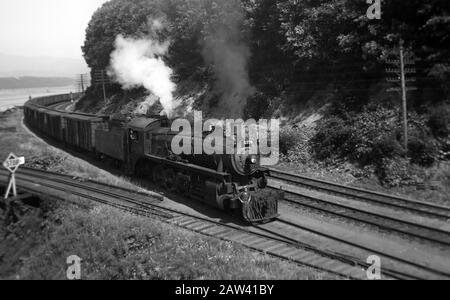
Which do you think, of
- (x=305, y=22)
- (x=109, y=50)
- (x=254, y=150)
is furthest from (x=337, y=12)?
(x=109, y=50)

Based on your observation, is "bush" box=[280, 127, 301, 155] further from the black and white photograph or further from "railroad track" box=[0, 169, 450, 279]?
"railroad track" box=[0, 169, 450, 279]

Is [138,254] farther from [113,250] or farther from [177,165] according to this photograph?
[177,165]

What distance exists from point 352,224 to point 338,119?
8662 millimetres

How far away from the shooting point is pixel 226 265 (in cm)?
1041

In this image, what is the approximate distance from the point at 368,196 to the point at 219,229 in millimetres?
6582

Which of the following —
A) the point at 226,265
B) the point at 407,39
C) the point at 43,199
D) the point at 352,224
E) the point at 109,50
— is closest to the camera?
the point at 226,265

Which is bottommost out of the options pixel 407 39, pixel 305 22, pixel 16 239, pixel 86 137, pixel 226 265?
pixel 16 239

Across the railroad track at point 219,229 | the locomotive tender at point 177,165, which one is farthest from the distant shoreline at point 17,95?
the railroad track at point 219,229

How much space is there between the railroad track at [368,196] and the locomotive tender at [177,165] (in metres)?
3.84

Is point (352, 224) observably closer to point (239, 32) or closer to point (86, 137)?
point (86, 137)

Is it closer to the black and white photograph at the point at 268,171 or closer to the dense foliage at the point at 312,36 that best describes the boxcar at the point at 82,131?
the black and white photograph at the point at 268,171

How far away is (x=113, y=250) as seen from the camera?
474 inches

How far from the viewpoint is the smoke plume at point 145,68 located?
32359 mm

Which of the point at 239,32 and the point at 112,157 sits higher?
the point at 239,32
